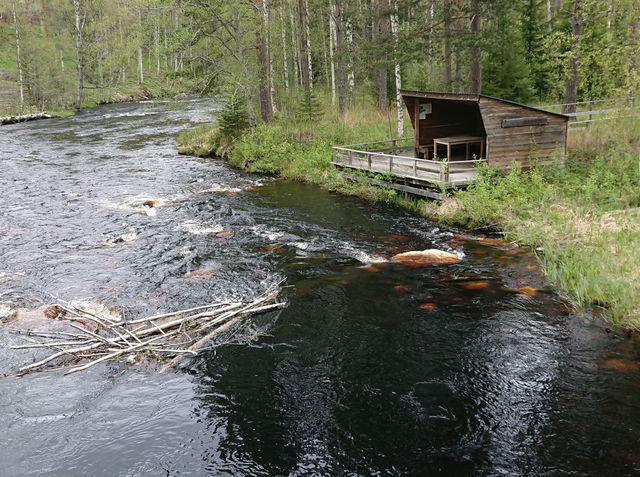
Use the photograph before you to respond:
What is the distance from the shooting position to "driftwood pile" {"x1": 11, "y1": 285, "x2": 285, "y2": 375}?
25.9 ft

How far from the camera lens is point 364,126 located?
83.9ft

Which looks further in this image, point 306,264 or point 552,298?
point 306,264

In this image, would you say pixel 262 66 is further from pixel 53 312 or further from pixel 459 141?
pixel 53 312

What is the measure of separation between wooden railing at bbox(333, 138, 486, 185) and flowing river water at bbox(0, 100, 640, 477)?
1.89m

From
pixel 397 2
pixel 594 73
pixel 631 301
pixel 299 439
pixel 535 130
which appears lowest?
pixel 299 439

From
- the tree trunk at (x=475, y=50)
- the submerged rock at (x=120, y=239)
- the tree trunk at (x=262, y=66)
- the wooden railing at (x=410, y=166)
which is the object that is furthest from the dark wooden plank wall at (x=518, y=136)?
the tree trunk at (x=262, y=66)

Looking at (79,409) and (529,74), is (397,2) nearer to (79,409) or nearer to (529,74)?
(529,74)

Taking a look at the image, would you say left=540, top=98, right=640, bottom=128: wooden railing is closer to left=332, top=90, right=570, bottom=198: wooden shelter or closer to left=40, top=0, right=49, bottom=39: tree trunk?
left=332, top=90, right=570, bottom=198: wooden shelter

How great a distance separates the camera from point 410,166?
17234 mm

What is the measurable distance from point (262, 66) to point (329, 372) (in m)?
21.8

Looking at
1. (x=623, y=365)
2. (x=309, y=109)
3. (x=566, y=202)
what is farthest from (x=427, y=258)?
(x=309, y=109)

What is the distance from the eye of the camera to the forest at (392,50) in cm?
1953

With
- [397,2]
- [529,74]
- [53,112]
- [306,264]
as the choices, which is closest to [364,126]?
[397,2]

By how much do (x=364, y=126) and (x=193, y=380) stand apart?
2001 centimetres
